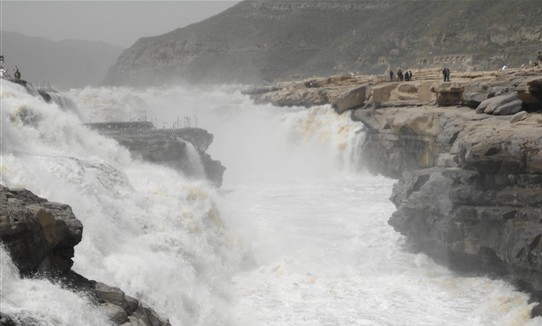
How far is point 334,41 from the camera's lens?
103m

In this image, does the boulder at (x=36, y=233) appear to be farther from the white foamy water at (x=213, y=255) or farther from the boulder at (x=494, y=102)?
the boulder at (x=494, y=102)

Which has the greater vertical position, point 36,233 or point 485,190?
point 36,233

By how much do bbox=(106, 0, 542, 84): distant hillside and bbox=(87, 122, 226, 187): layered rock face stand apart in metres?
30.1

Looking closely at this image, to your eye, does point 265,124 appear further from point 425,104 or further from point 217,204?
point 217,204

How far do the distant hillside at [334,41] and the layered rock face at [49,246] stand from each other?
143 ft

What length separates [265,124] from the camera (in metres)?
42.9

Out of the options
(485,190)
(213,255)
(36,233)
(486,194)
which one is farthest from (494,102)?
(36,233)

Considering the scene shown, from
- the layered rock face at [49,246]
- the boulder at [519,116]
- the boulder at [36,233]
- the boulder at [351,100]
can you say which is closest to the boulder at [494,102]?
the boulder at [519,116]

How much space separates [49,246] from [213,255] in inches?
289

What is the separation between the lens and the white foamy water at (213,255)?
36.5 ft

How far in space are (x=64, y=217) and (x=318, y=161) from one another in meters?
25.5

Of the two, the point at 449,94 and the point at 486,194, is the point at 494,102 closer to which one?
the point at 486,194

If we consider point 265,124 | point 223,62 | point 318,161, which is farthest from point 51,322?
point 223,62

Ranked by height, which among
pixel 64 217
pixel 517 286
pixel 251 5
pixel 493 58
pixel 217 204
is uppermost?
pixel 251 5
